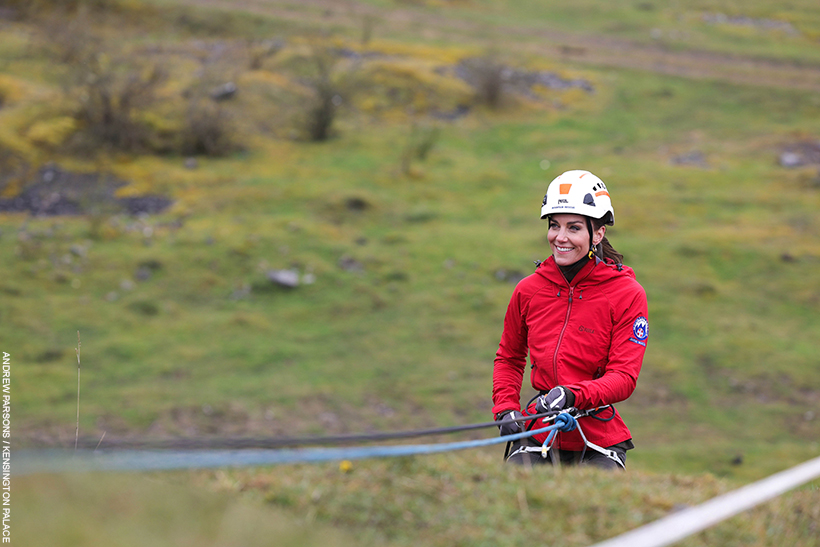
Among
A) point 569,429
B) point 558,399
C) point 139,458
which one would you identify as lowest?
point 569,429

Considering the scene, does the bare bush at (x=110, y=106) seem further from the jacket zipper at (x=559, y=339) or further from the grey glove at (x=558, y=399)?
the grey glove at (x=558, y=399)

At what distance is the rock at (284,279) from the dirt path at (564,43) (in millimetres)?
18683

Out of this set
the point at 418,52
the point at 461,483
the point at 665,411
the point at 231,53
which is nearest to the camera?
the point at 461,483

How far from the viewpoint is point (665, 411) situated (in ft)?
37.0

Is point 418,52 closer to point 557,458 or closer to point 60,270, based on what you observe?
point 60,270

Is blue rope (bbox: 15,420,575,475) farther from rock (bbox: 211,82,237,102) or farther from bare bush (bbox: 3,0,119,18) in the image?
bare bush (bbox: 3,0,119,18)

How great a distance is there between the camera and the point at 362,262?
47.5 ft

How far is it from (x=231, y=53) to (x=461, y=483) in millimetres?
24134

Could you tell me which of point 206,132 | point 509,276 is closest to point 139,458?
point 509,276

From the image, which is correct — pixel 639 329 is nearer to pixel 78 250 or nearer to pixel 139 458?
pixel 139 458

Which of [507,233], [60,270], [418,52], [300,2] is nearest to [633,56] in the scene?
[418,52]

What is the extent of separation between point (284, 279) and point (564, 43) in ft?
73.5

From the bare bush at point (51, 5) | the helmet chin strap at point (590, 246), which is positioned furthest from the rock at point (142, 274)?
the bare bush at point (51, 5)

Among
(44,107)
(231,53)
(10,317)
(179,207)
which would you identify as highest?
(231,53)
